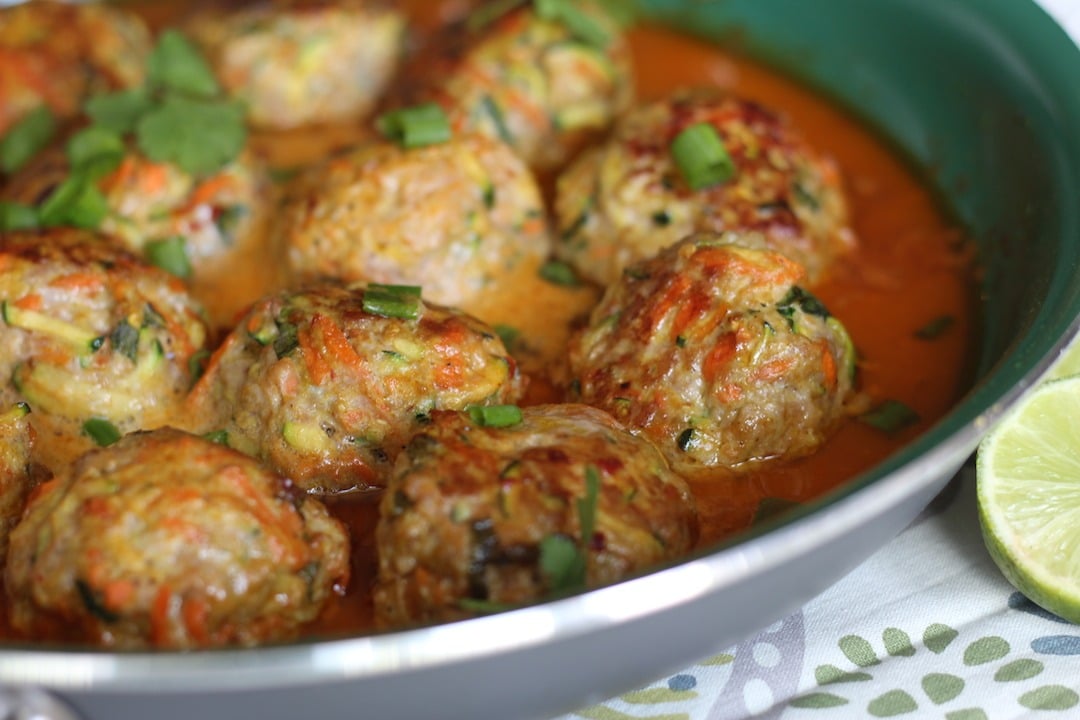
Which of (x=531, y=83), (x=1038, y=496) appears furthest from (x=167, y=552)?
(x=531, y=83)

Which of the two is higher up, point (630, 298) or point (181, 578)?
point (630, 298)

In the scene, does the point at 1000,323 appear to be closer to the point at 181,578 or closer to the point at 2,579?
the point at 181,578

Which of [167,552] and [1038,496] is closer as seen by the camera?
[167,552]

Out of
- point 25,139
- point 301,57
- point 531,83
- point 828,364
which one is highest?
point 828,364

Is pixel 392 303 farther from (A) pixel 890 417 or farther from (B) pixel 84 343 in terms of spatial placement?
(A) pixel 890 417

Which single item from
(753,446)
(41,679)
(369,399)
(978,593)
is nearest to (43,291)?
(369,399)

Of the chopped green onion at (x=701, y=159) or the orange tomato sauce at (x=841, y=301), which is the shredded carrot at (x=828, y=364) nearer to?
the orange tomato sauce at (x=841, y=301)
